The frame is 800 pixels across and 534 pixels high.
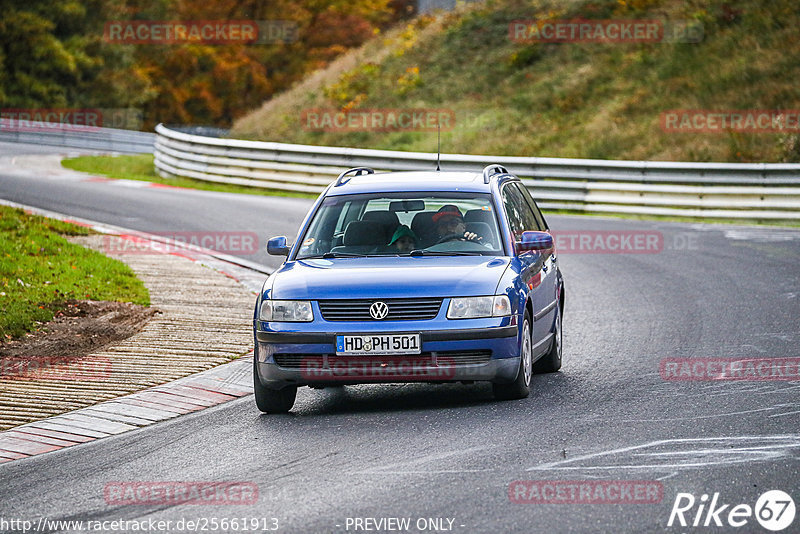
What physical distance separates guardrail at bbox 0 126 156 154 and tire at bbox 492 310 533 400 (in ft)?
117

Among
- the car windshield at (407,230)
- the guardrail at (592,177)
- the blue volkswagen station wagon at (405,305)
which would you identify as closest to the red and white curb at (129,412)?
the blue volkswagen station wagon at (405,305)

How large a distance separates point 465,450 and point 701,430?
1557 mm

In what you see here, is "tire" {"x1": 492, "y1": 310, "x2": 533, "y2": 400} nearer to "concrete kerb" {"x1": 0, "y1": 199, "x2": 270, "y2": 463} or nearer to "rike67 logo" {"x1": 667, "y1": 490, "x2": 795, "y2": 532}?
"concrete kerb" {"x1": 0, "y1": 199, "x2": 270, "y2": 463}

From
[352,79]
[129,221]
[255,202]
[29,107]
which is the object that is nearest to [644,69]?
[352,79]

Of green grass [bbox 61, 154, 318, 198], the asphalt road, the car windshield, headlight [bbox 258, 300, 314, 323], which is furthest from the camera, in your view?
green grass [bbox 61, 154, 318, 198]

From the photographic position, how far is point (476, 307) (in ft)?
28.0

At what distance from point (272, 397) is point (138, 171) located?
2736 cm

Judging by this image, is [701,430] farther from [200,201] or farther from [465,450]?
[200,201]

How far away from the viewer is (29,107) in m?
57.9

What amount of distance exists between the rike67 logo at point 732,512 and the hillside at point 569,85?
22.6 m

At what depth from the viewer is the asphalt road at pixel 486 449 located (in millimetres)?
6230

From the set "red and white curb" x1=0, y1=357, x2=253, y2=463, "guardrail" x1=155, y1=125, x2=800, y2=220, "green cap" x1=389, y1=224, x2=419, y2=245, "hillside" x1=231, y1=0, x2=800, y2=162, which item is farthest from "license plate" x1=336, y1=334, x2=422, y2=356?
"hillside" x1=231, y1=0, x2=800, y2=162

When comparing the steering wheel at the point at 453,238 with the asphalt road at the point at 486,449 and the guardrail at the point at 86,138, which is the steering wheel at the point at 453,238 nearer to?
the asphalt road at the point at 486,449

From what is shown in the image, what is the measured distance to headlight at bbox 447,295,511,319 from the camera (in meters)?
8.51
